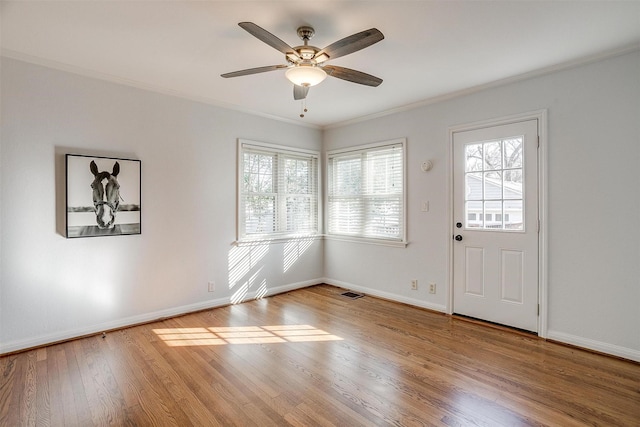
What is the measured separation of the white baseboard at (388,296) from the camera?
3.87 metres

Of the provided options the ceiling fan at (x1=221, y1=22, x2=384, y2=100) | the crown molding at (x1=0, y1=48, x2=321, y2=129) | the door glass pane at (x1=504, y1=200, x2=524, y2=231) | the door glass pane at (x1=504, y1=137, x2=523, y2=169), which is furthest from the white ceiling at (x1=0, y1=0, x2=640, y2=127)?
the door glass pane at (x1=504, y1=200, x2=524, y2=231)

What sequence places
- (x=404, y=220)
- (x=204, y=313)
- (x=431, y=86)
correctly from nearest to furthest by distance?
(x=431, y=86), (x=204, y=313), (x=404, y=220)

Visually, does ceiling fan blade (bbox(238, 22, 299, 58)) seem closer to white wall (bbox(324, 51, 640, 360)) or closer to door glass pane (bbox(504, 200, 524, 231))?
white wall (bbox(324, 51, 640, 360))

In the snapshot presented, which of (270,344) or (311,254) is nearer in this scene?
(270,344)

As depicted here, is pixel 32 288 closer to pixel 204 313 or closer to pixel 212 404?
pixel 204 313

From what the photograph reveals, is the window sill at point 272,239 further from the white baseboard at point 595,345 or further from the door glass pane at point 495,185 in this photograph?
the white baseboard at point 595,345

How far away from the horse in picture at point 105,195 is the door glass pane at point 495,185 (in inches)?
145

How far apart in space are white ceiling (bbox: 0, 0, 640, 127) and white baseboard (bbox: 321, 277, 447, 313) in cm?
251

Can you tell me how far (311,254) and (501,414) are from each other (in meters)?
3.44

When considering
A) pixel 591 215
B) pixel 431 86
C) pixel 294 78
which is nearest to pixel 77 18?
pixel 294 78

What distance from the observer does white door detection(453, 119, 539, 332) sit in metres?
3.14

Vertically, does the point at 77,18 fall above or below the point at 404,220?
above

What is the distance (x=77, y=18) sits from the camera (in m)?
2.22

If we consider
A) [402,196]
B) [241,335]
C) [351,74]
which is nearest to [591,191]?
[402,196]
